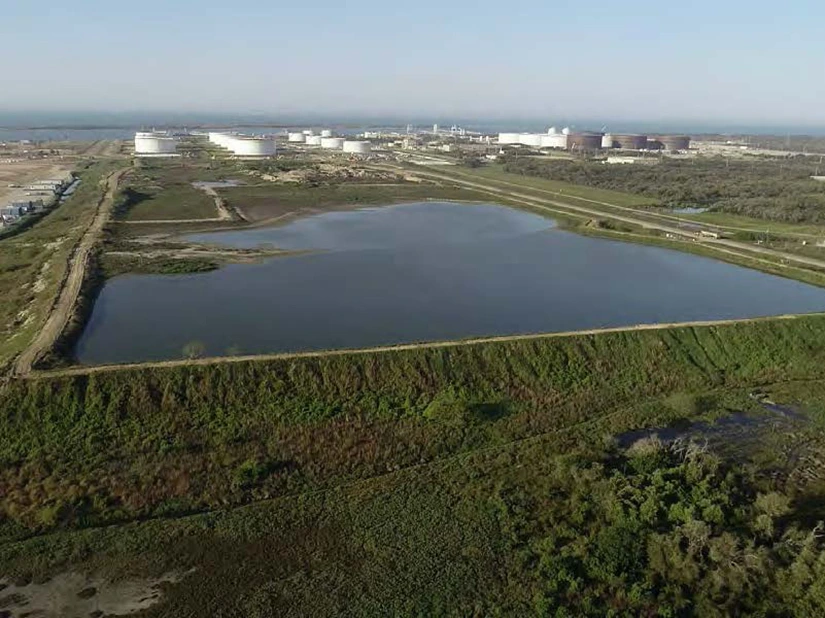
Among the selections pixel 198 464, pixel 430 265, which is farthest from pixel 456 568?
pixel 430 265

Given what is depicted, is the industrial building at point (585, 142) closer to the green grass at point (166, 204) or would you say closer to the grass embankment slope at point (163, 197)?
the grass embankment slope at point (163, 197)

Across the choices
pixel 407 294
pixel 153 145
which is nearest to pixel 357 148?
pixel 153 145

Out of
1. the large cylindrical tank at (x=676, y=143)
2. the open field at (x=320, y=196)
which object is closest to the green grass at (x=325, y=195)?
the open field at (x=320, y=196)

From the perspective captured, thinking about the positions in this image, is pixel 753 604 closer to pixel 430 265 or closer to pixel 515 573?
pixel 515 573

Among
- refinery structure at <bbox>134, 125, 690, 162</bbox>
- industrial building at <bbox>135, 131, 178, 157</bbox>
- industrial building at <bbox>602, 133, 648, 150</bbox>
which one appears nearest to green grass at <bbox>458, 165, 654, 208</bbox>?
refinery structure at <bbox>134, 125, 690, 162</bbox>

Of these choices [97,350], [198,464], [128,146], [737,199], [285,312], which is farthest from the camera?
[128,146]

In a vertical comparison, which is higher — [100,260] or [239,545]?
[100,260]
